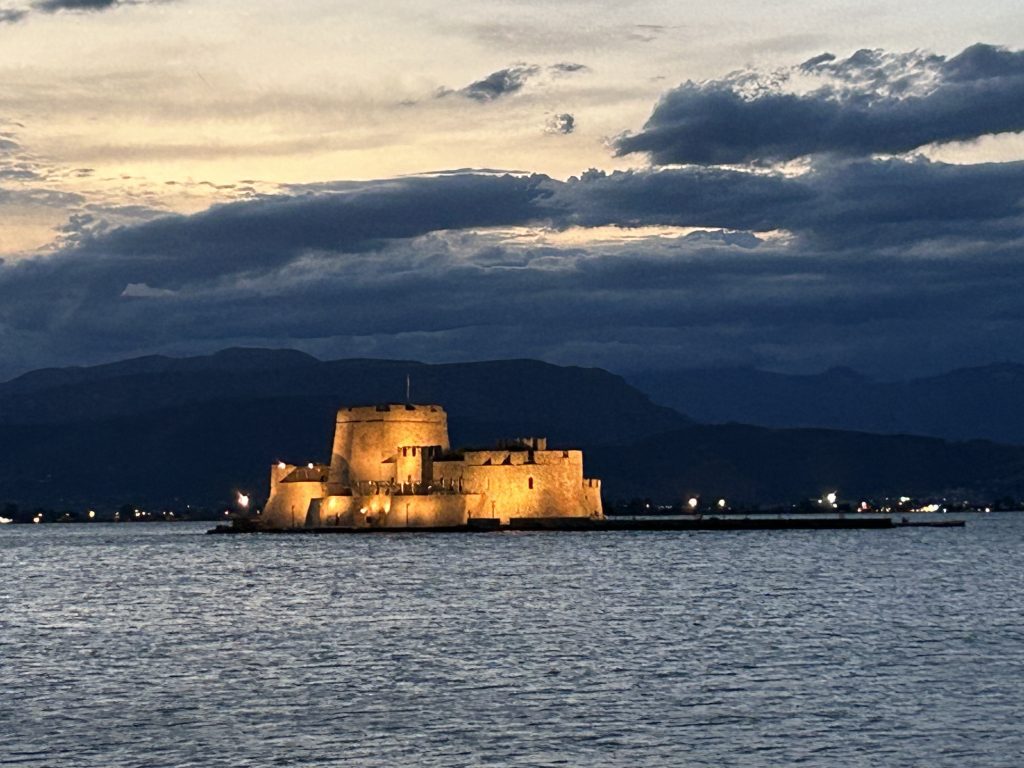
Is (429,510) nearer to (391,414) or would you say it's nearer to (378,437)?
(378,437)

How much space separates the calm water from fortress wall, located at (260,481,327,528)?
3847 cm

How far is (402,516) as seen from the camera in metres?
125

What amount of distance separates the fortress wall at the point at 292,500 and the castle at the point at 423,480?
0.07 metres

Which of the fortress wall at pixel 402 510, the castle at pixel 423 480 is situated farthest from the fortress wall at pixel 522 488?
the fortress wall at pixel 402 510

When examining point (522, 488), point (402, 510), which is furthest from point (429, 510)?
point (522, 488)

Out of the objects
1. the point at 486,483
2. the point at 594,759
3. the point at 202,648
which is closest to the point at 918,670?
the point at 594,759

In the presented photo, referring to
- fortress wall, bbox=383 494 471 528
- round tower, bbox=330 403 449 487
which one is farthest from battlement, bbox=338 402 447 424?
fortress wall, bbox=383 494 471 528

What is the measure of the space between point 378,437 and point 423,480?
14.8 feet

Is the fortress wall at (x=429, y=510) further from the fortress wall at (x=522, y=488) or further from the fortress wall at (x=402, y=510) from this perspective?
the fortress wall at (x=522, y=488)

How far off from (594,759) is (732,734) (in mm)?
3703

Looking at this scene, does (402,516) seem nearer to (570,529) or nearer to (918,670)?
(570,529)

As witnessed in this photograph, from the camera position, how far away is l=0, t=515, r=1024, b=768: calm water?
3478cm

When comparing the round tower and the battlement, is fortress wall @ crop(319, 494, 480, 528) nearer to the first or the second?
the round tower

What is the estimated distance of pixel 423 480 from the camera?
4894 inches
